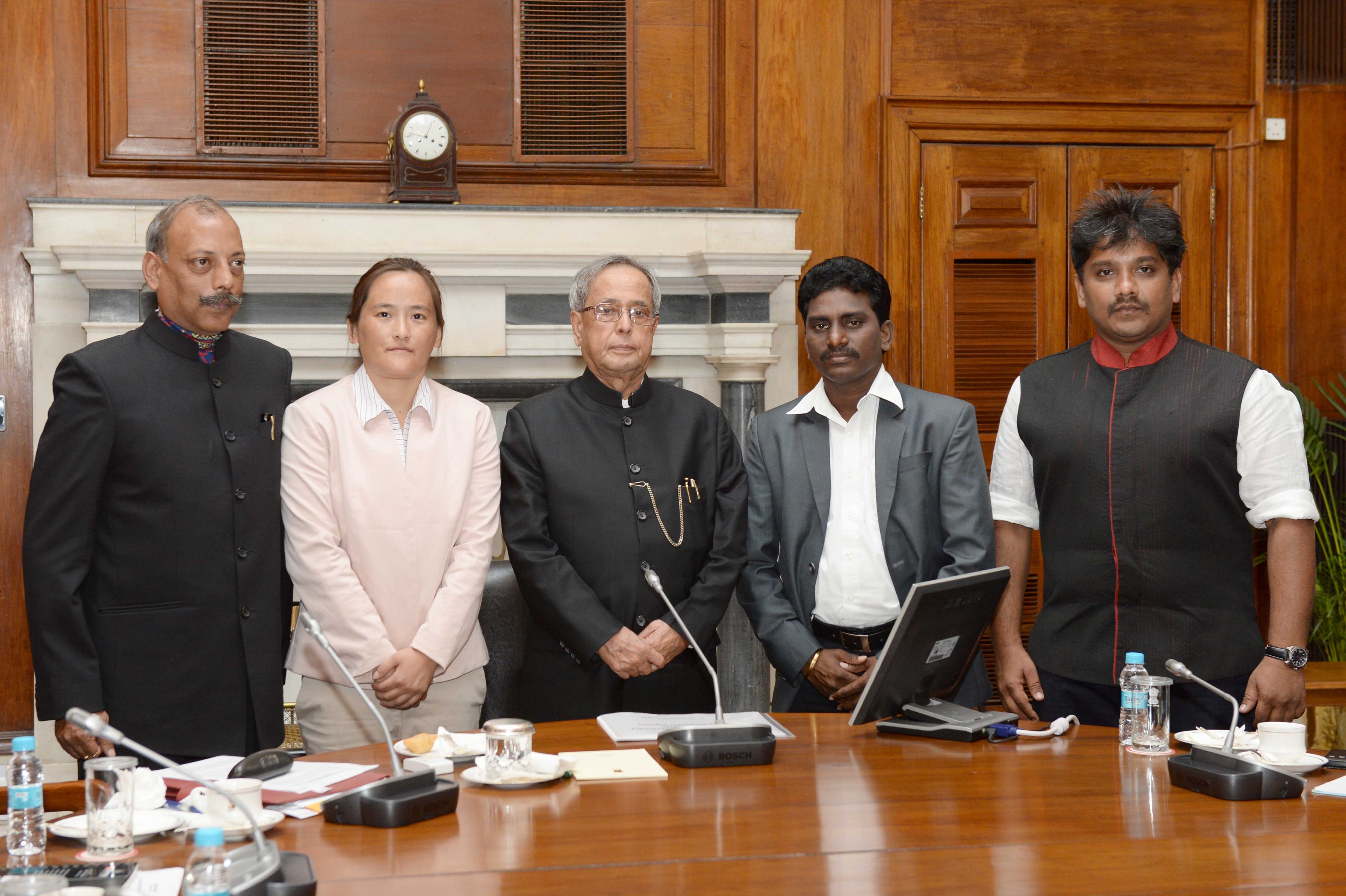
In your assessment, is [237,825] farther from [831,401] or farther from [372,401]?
[831,401]

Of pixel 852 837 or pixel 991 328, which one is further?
pixel 991 328

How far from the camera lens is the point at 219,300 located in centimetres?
250

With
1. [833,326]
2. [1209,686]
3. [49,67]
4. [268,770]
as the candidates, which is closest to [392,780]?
[268,770]

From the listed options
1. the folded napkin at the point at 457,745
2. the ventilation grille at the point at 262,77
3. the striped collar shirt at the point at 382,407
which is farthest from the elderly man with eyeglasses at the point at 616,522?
the ventilation grille at the point at 262,77

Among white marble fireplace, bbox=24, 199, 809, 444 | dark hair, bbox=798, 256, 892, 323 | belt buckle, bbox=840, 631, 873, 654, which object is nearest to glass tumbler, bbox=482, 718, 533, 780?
belt buckle, bbox=840, 631, 873, 654

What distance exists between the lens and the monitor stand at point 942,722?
2178 mm

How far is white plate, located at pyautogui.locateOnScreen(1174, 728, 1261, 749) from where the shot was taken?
6.81 feet

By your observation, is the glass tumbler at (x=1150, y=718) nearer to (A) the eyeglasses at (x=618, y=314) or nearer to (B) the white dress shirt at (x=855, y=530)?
(B) the white dress shirt at (x=855, y=530)

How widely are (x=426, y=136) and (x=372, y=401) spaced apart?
1551 mm

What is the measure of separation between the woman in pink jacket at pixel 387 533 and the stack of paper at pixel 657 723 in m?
0.42

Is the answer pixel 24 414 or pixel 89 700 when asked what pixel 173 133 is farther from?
pixel 89 700

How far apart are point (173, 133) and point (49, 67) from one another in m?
0.41

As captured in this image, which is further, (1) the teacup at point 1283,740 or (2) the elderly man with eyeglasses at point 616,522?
(2) the elderly man with eyeglasses at point 616,522

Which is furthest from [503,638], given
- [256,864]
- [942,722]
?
[256,864]
